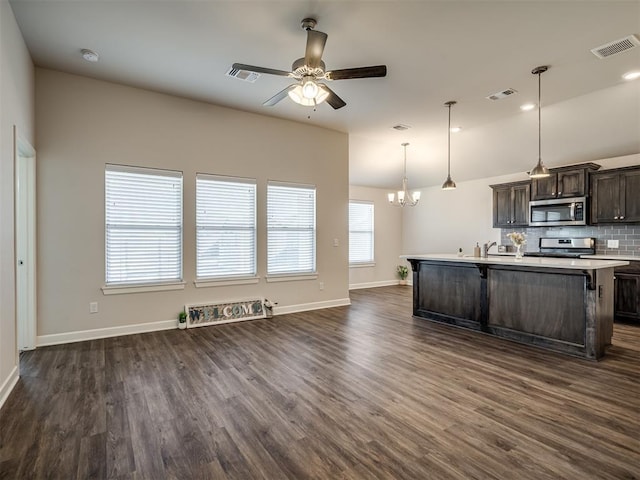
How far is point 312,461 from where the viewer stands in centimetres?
202

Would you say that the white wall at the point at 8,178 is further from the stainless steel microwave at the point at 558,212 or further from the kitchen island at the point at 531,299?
the stainless steel microwave at the point at 558,212

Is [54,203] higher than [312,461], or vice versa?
[54,203]

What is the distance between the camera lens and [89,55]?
12.3 ft

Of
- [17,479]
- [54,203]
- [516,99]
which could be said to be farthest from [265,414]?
[516,99]

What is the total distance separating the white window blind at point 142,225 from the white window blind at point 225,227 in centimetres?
32

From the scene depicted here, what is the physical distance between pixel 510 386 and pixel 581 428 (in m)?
0.68

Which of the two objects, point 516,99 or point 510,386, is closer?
point 510,386

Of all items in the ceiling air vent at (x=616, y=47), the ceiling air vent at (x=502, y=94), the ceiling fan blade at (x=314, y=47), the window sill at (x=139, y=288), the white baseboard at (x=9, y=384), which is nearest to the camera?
the white baseboard at (x=9, y=384)

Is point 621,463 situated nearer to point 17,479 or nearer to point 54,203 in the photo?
point 17,479

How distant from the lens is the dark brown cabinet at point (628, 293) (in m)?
5.23

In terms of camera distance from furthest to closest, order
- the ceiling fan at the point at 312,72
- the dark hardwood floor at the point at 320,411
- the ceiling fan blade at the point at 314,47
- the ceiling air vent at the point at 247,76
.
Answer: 1. the ceiling air vent at the point at 247,76
2. the ceiling fan at the point at 312,72
3. the ceiling fan blade at the point at 314,47
4. the dark hardwood floor at the point at 320,411

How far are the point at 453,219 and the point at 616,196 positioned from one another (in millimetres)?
3415

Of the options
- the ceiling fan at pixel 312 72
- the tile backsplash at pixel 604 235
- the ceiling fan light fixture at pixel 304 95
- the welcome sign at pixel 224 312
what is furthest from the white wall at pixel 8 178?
the tile backsplash at pixel 604 235

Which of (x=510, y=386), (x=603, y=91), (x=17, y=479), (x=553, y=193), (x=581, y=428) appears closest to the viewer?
(x=17, y=479)
